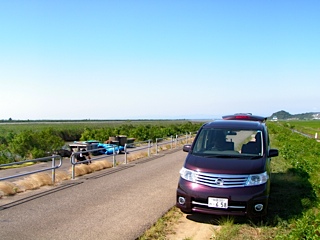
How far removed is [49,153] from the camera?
97.1 ft

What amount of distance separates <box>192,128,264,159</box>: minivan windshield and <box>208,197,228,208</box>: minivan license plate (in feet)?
3.65

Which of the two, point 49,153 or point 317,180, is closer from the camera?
point 317,180

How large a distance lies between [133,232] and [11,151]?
2677 centimetres

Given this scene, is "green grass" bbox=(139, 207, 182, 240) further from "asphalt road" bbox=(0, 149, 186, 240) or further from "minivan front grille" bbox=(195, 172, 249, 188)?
"minivan front grille" bbox=(195, 172, 249, 188)

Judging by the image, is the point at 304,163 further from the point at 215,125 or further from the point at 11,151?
the point at 11,151

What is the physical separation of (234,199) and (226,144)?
176 cm

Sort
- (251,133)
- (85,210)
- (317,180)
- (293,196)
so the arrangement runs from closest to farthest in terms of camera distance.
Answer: (85,210) → (251,133) → (293,196) → (317,180)

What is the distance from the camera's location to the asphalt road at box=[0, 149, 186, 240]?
5.75m

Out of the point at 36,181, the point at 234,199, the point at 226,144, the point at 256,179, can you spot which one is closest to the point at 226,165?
the point at 256,179

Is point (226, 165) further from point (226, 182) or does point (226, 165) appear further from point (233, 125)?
→ point (233, 125)

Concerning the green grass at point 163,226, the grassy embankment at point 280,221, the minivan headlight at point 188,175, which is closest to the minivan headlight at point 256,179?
the grassy embankment at point 280,221

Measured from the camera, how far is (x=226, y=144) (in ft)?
24.4

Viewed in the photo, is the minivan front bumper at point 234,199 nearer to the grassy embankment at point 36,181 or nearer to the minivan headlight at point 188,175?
the minivan headlight at point 188,175

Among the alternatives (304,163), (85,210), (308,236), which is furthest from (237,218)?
(304,163)
